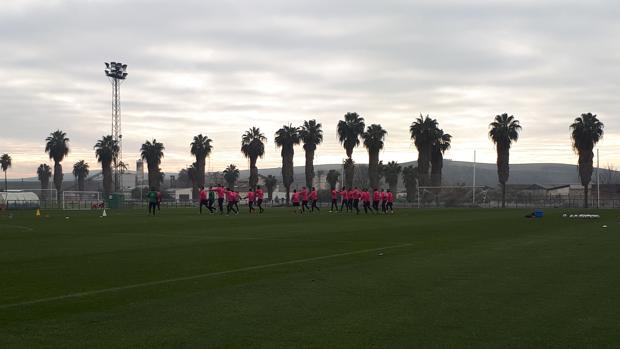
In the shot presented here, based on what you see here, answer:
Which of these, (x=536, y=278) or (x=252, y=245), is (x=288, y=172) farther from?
(x=536, y=278)

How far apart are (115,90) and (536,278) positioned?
8081 cm

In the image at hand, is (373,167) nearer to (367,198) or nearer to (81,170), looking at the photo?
(367,198)

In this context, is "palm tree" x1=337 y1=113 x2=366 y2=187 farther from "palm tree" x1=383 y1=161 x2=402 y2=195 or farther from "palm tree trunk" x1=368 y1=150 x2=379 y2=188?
"palm tree" x1=383 y1=161 x2=402 y2=195

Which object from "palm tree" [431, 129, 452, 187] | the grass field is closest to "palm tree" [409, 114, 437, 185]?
"palm tree" [431, 129, 452, 187]

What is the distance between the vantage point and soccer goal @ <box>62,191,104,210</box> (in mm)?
68375

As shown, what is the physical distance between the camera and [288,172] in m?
98.6

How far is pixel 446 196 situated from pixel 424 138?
14.9 m

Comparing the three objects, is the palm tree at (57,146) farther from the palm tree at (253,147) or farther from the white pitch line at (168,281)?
the white pitch line at (168,281)

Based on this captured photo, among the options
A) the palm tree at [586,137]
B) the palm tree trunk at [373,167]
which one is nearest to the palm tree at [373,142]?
the palm tree trunk at [373,167]

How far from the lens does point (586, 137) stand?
8038 cm

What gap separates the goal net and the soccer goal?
110 ft

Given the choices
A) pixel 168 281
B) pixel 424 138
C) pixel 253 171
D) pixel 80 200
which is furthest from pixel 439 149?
pixel 168 281

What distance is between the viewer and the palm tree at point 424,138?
3465 inches

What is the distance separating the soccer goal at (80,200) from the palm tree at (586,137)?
5378 cm
